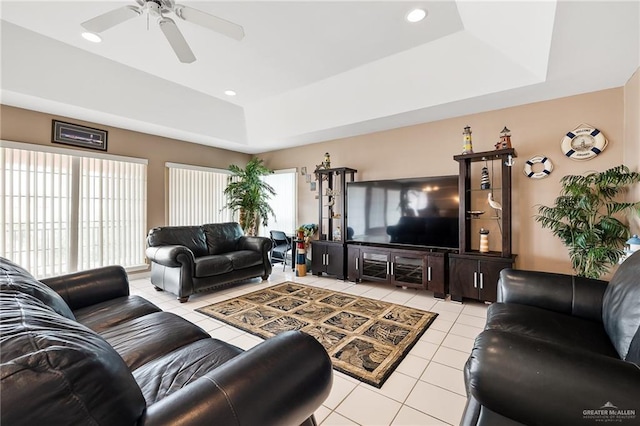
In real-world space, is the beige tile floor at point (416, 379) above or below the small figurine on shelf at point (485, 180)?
below

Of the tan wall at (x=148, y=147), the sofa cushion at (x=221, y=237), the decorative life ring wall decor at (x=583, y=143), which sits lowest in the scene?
the sofa cushion at (x=221, y=237)

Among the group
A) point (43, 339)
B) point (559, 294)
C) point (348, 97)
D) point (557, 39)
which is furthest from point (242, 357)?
point (348, 97)

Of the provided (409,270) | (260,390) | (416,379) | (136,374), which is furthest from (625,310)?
(409,270)

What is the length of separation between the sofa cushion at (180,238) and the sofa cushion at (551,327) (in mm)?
3782

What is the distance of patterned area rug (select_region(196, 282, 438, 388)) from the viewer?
2.17 metres

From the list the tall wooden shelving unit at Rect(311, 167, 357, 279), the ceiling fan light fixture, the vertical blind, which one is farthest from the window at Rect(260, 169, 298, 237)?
the ceiling fan light fixture

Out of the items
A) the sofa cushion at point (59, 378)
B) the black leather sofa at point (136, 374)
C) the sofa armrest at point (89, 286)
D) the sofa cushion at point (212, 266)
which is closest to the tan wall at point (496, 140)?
the sofa cushion at point (212, 266)

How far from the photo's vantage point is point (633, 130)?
8.84ft

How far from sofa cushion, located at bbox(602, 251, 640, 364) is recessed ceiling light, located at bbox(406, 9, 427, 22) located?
238 cm

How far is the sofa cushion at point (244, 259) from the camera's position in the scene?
3.98 meters

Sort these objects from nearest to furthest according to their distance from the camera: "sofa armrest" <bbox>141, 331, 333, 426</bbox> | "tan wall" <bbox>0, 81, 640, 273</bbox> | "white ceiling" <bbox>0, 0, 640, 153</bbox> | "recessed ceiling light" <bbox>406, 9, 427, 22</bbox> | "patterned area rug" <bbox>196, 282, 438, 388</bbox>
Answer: "sofa armrest" <bbox>141, 331, 333, 426</bbox>, "patterned area rug" <bbox>196, 282, 438, 388</bbox>, "white ceiling" <bbox>0, 0, 640, 153</bbox>, "recessed ceiling light" <bbox>406, 9, 427, 22</bbox>, "tan wall" <bbox>0, 81, 640, 273</bbox>

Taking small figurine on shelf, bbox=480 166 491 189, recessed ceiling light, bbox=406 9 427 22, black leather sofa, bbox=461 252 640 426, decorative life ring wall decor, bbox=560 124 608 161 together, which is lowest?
black leather sofa, bbox=461 252 640 426

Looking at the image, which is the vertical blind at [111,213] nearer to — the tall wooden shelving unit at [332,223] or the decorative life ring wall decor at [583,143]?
the tall wooden shelving unit at [332,223]

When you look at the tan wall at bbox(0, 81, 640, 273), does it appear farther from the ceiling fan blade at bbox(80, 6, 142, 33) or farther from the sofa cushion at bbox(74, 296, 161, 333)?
the sofa cushion at bbox(74, 296, 161, 333)
